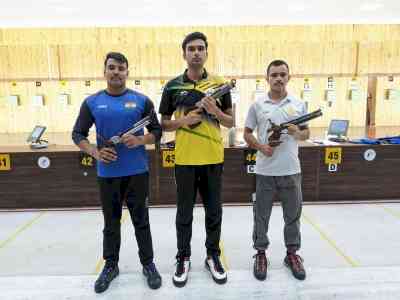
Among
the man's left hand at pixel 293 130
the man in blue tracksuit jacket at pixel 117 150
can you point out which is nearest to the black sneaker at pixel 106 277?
the man in blue tracksuit jacket at pixel 117 150

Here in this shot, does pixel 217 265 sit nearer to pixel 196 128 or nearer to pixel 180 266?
pixel 180 266

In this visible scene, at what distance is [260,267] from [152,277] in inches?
28.6

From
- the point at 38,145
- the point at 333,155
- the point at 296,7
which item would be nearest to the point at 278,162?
the point at 333,155

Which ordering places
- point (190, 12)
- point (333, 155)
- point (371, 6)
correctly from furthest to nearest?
point (190, 12)
point (371, 6)
point (333, 155)

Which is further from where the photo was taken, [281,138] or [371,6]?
[371,6]

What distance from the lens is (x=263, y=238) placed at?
2379mm

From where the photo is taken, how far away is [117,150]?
2.12m

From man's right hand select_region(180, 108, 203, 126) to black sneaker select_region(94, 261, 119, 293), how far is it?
41.9 inches

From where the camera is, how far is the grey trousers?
7.64ft

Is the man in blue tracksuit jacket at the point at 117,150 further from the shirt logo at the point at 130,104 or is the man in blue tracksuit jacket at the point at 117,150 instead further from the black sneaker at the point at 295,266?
the black sneaker at the point at 295,266

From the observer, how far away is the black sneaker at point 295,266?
2295 millimetres

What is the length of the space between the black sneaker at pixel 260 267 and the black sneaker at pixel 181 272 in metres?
0.46

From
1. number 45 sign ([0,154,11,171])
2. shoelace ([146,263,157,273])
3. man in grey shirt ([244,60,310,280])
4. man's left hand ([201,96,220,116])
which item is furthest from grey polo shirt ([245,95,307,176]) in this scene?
number 45 sign ([0,154,11,171])

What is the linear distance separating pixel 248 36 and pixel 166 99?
7.04 meters
